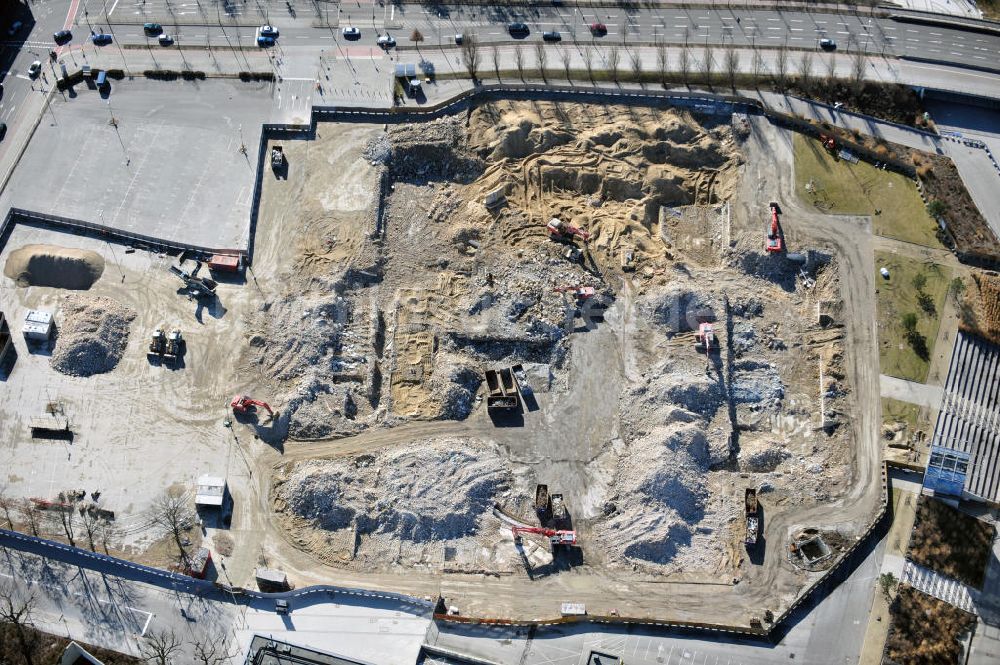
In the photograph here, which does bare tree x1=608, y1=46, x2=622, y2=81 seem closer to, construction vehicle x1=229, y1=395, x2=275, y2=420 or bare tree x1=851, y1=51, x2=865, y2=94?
bare tree x1=851, y1=51, x2=865, y2=94

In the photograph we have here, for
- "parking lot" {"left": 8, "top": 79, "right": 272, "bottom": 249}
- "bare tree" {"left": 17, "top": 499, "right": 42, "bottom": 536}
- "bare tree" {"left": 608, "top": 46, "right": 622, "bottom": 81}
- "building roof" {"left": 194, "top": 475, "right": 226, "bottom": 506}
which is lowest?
"bare tree" {"left": 17, "top": 499, "right": 42, "bottom": 536}

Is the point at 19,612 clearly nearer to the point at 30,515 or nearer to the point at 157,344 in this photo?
the point at 30,515

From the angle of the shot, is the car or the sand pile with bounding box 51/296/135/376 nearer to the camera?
the sand pile with bounding box 51/296/135/376

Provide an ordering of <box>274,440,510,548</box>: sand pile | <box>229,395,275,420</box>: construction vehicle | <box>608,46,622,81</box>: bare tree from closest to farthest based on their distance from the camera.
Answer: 1. <box>274,440,510,548</box>: sand pile
2. <box>229,395,275,420</box>: construction vehicle
3. <box>608,46,622,81</box>: bare tree

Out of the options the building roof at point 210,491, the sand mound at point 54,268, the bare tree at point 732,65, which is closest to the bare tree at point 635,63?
the bare tree at point 732,65

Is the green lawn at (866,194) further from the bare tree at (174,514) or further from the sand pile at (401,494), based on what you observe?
the bare tree at (174,514)

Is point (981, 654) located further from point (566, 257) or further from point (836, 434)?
point (566, 257)

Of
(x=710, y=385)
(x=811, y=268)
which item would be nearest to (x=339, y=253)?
(x=710, y=385)

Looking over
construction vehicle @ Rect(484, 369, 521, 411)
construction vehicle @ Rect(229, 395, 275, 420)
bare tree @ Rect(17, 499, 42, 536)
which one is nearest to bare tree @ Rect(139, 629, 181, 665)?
bare tree @ Rect(17, 499, 42, 536)
